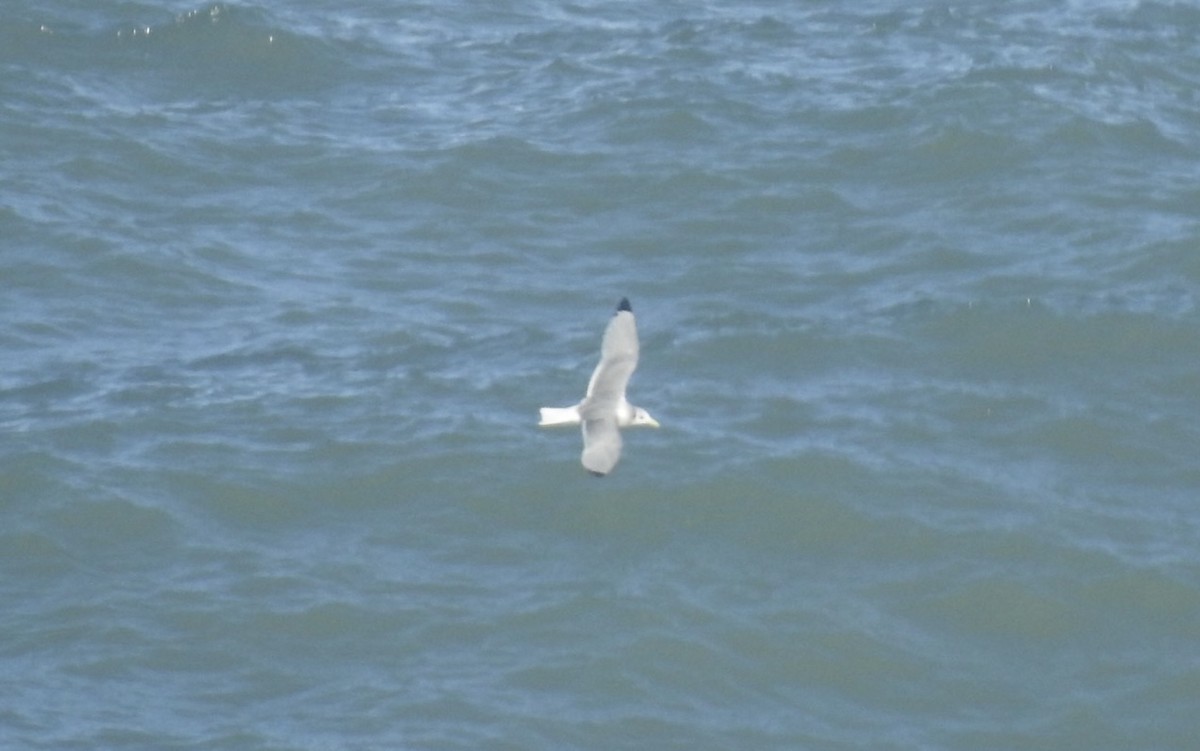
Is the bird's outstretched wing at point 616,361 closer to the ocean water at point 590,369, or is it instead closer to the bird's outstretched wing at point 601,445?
the bird's outstretched wing at point 601,445

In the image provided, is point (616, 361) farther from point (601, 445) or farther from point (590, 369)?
point (590, 369)

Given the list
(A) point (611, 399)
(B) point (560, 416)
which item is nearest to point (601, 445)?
(B) point (560, 416)

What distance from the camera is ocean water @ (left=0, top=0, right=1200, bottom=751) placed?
17906mm

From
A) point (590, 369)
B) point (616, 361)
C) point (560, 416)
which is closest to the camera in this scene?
point (560, 416)

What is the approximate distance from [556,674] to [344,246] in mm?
8132

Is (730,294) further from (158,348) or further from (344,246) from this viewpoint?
(158,348)

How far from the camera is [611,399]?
16.7 metres

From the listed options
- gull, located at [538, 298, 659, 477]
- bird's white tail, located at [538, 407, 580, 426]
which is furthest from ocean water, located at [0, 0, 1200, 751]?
bird's white tail, located at [538, 407, 580, 426]

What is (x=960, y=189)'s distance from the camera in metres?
25.4

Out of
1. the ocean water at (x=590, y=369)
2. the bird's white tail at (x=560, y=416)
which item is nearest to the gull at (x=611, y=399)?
the bird's white tail at (x=560, y=416)

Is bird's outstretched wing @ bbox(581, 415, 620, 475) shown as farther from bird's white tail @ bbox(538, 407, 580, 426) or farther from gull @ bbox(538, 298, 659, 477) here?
bird's white tail @ bbox(538, 407, 580, 426)

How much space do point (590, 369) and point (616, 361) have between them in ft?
14.5

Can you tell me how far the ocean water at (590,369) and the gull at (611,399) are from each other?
8.03 ft

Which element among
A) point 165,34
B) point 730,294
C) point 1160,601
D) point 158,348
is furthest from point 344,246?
point 1160,601
